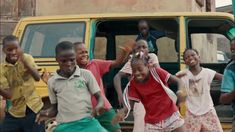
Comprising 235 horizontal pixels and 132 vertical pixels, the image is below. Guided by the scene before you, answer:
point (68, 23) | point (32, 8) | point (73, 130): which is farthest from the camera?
point (32, 8)

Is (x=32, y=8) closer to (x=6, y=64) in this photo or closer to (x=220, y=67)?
(x=220, y=67)

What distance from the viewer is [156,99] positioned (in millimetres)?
4559

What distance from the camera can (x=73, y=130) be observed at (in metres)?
4.09

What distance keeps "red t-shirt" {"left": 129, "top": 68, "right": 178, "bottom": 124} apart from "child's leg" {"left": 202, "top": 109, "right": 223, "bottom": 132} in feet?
2.68

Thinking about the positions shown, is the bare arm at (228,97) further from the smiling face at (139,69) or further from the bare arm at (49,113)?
the bare arm at (49,113)

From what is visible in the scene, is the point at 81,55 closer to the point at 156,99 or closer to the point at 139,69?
the point at 139,69

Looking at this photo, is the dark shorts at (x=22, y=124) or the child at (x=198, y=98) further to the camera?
the child at (x=198, y=98)

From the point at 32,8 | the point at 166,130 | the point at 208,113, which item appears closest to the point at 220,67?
the point at 208,113

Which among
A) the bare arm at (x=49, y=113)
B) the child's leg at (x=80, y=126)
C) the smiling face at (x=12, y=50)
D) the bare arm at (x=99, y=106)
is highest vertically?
the smiling face at (x=12, y=50)

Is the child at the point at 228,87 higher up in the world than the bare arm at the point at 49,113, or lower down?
higher up

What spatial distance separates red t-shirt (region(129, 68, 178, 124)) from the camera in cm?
455

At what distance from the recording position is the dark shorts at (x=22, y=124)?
15.7 ft

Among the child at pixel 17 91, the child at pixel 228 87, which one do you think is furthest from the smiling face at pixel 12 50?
the child at pixel 228 87

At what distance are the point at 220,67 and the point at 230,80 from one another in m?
3.11
